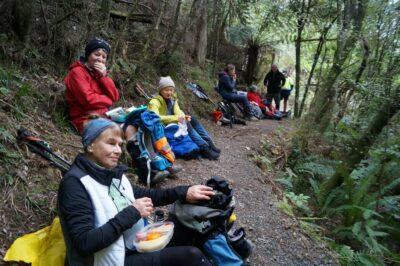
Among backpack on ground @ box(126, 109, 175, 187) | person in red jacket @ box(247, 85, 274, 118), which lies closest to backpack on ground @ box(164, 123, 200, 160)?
backpack on ground @ box(126, 109, 175, 187)

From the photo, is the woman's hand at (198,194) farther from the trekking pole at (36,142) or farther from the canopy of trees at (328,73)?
Answer: the canopy of trees at (328,73)

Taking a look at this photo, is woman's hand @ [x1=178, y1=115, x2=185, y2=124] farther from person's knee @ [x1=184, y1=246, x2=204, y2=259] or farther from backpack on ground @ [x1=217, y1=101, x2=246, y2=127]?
backpack on ground @ [x1=217, y1=101, x2=246, y2=127]

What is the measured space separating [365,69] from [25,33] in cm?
901

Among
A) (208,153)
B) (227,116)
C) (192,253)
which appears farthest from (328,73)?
(192,253)

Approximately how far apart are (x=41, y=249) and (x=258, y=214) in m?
3.03

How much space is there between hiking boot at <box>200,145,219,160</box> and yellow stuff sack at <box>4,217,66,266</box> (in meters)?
4.01

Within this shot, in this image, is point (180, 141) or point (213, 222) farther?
point (180, 141)

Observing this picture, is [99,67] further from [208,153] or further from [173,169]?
[208,153]

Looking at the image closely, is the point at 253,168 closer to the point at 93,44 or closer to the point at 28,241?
the point at 93,44

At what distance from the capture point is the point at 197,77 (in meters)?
11.6

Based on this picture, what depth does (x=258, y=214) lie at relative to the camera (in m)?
4.97

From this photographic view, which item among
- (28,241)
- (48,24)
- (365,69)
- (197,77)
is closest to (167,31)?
(197,77)

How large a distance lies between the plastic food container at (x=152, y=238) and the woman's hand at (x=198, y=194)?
0.27m

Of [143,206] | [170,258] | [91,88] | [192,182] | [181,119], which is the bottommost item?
[192,182]
